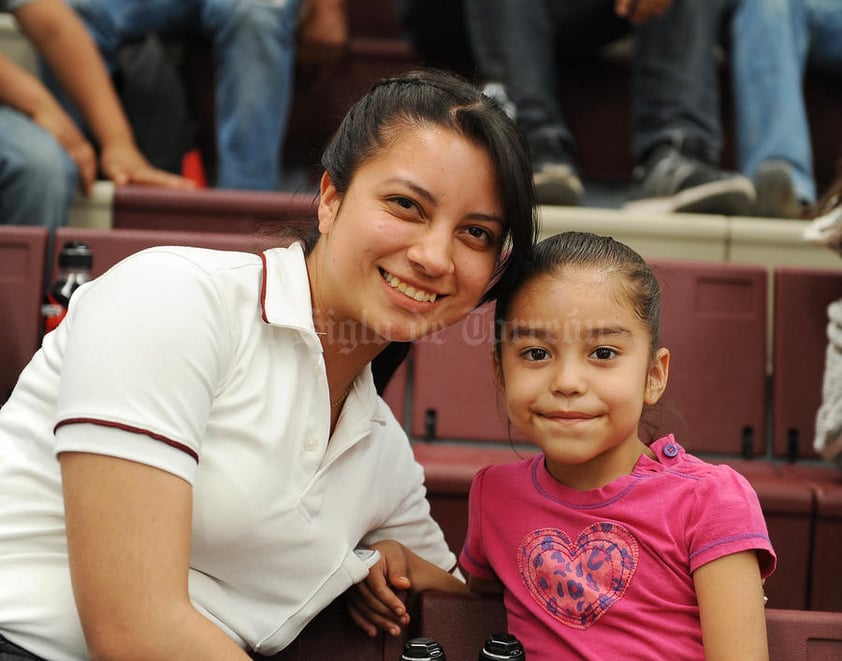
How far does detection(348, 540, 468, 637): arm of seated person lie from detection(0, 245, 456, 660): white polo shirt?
30 millimetres

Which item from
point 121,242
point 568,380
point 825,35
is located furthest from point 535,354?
point 825,35

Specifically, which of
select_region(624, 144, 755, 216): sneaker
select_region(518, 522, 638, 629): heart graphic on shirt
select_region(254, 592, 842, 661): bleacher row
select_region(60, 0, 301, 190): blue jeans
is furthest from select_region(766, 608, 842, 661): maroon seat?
select_region(60, 0, 301, 190): blue jeans

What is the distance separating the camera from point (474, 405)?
65.7 inches

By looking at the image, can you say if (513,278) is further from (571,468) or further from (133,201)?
(133,201)

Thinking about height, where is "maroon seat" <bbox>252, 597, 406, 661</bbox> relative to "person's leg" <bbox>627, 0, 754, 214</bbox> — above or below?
below

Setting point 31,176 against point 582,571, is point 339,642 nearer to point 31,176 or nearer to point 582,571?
point 582,571

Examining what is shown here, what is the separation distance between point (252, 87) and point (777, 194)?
104 cm

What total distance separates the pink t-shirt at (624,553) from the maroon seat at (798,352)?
67 centimetres

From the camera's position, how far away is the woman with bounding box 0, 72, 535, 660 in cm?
84

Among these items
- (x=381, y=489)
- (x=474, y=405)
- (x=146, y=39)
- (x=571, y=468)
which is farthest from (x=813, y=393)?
(x=146, y=39)

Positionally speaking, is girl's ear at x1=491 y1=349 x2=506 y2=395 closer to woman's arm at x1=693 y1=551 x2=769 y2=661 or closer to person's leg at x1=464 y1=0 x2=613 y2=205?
woman's arm at x1=693 y1=551 x2=769 y2=661

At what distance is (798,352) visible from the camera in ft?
5.61

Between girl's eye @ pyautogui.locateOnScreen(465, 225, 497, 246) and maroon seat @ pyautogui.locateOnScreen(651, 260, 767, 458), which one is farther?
maroon seat @ pyautogui.locateOnScreen(651, 260, 767, 458)

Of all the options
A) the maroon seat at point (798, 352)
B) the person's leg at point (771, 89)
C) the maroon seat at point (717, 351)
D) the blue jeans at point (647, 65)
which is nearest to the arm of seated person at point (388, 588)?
the maroon seat at point (717, 351)
